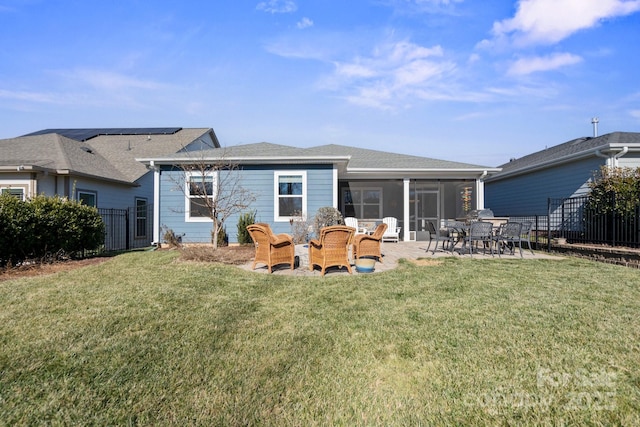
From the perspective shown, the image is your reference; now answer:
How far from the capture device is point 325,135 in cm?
2103

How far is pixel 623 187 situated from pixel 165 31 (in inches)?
547

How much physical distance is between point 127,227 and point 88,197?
1.85 metres

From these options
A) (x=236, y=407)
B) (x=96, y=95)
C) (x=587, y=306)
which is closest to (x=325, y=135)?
(x=96, y=95)

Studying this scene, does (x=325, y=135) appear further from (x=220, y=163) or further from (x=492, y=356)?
(x=492, y=356)

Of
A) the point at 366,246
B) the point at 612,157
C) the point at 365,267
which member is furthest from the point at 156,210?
the point at 612,157

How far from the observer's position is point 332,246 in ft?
20.6

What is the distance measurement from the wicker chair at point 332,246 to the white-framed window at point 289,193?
518 cm

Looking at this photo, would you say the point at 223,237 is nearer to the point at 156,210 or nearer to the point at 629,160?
the point at 156,210

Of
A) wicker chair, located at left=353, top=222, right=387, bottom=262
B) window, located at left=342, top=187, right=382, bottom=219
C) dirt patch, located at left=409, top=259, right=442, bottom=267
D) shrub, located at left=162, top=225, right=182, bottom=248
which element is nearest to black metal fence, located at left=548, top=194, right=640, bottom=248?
dirt patch, located at left=409, top=259, right=442, bottom=267

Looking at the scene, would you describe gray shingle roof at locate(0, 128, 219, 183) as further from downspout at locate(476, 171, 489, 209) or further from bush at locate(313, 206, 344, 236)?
downspout at locate(476, 171, 489, 209)

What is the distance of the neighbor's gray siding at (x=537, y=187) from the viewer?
39.9 ft

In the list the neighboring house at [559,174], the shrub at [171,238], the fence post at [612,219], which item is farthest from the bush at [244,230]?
the neighboring house at [559,174]

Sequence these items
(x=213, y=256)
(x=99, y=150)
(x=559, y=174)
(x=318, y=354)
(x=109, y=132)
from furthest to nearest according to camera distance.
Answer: (x=109, y=132), (x=99, y=150), (x=559, y=174), (x=213, y=256), (x=318, y=354)

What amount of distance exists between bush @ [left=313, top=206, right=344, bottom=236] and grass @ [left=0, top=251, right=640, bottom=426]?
18.4 feet
